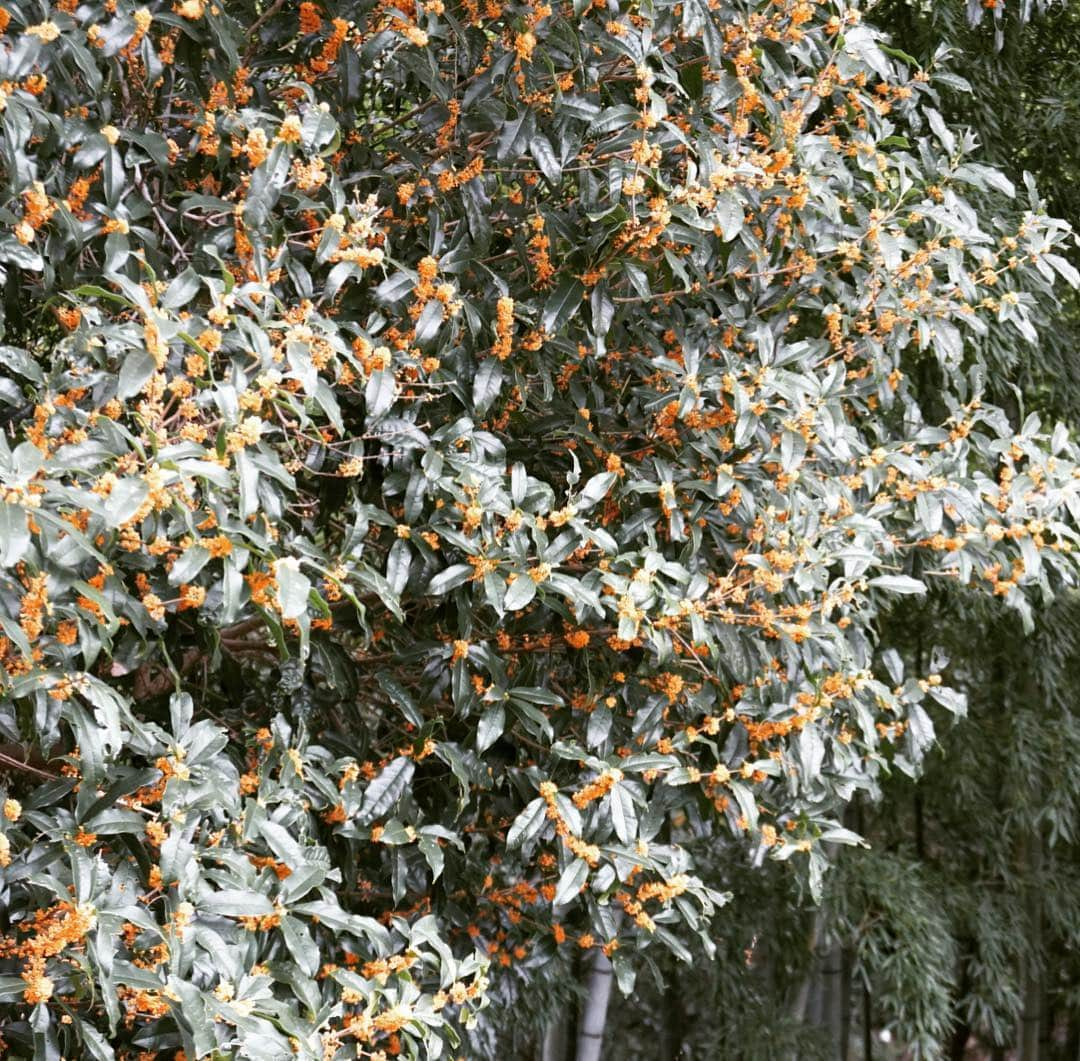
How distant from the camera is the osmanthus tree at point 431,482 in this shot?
1.33m

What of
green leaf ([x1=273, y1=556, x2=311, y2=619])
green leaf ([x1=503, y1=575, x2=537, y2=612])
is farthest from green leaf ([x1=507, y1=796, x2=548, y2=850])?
green leaf ([x1=273, y1=556, x2=311, y2=619])

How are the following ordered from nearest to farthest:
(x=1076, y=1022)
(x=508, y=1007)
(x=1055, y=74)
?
1. (x=508, y=1007)
2. (x=1055, y=74)
3. (x=1076, y=1022)

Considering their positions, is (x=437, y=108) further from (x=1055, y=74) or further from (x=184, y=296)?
(x=1055, y=74)

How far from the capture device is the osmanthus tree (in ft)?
4.35

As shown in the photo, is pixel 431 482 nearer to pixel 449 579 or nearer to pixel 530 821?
pixel 449 579

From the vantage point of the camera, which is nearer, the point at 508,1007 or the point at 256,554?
the point at 256,554

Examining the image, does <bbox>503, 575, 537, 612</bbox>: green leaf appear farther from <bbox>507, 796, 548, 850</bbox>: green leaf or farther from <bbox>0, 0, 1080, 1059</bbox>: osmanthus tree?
<bbox>507, 796, 548, 850</bbox>: green leaf

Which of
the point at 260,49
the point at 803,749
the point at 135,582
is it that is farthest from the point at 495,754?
the point at 260,49

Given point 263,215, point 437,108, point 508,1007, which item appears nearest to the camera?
point 263,215

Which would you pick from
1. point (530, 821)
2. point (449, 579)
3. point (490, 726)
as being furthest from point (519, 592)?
point (530, 821)

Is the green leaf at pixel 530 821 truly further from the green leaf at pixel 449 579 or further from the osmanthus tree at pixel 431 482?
the green leaf at pixel 449 579

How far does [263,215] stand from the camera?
4.75ft

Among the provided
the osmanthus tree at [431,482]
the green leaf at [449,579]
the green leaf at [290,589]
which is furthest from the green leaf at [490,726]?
the green leaf at [290,589]

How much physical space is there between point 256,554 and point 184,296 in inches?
11.0
